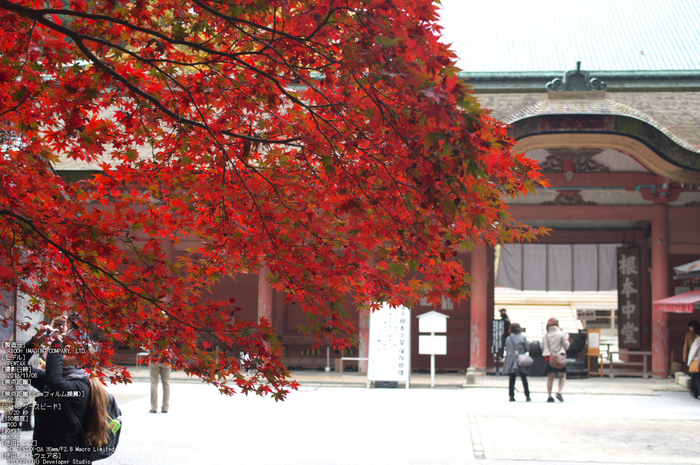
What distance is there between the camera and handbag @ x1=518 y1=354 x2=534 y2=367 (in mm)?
10344

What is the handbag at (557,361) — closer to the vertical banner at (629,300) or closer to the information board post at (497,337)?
the information board post at (497,337)

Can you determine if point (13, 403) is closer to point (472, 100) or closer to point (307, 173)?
point (307, 173)

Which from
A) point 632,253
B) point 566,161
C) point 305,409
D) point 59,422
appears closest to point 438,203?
point 59,422

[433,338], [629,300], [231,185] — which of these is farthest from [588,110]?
[231,185]

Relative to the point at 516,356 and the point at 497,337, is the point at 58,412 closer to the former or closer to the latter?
the point at 516,356

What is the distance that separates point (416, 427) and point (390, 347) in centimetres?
409

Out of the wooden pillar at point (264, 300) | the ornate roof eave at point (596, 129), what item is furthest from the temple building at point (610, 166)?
the wooden pillar at point (264, 300)

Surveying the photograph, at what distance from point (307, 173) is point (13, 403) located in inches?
107

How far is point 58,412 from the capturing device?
161 inches

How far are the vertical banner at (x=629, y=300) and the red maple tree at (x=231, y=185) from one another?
40.5 ft

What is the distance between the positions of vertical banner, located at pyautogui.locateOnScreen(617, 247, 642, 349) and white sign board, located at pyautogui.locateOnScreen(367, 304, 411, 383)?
5.95 metres

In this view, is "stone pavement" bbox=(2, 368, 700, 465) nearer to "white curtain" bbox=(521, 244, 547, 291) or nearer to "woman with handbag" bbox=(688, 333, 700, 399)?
"woman with handbag" bbox=(688, 333, 700, 399)

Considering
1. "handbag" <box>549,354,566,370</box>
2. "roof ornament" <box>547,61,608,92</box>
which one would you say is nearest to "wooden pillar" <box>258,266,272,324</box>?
"handbag" <box>549,354,566,370</box>

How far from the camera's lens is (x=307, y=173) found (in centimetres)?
418
